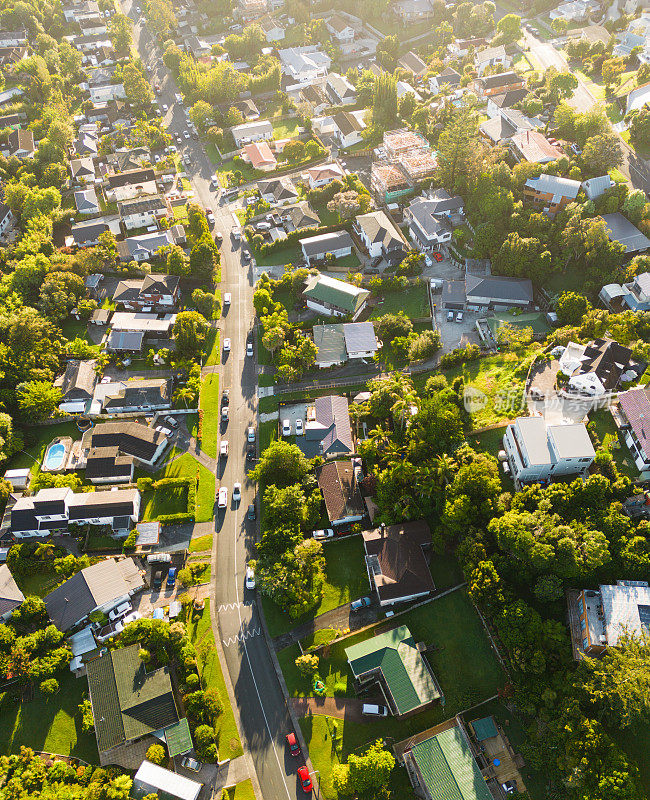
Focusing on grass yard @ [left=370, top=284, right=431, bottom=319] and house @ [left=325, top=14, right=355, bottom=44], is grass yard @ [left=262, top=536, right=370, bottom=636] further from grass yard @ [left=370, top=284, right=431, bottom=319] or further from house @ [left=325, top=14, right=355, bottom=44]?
house @ [left=325, top=14, right=355, bottom=44]

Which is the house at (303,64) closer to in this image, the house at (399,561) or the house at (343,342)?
the house at (343,342)

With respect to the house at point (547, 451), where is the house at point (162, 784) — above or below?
below

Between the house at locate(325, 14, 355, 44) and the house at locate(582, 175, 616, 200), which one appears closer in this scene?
the house at locate(582, 175, 616, 200)

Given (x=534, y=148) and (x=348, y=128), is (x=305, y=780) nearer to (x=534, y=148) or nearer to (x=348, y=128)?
(x=534, y=148)

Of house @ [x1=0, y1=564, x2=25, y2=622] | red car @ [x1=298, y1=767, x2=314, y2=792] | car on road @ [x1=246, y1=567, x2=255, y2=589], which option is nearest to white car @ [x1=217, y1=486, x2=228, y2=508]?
car on road @ [x1=246, y1=567, x2=255, y2=589]

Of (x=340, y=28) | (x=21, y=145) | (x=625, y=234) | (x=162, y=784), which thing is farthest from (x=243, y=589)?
(x=340, y=28)

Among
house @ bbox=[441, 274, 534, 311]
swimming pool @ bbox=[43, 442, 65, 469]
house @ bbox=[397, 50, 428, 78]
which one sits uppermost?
house @ bbox=[397, 50, 428, 78]

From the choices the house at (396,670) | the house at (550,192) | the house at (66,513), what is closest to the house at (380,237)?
the house at (550,192)
